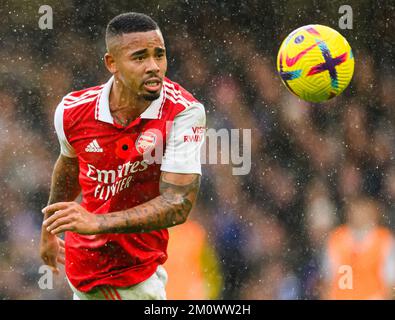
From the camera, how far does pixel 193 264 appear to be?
7.41 metres

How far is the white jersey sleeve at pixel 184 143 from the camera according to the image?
14.4ft

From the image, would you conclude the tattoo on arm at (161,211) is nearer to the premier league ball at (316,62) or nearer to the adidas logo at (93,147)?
the adidas logo at (93,147)

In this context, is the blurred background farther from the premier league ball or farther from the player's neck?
the player's neck

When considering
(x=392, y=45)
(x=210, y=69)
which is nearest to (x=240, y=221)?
(x=210, y=69)

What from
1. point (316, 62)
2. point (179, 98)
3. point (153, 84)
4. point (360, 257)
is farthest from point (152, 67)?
point (360, 257)

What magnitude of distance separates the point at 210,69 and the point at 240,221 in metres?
1.35

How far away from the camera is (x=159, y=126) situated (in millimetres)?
4457

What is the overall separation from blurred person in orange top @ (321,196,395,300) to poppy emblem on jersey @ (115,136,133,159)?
3.50 m

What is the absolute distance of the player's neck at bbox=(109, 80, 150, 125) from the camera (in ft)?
14.7

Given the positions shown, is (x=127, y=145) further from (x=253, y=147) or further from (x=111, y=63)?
(x=253, y=147)

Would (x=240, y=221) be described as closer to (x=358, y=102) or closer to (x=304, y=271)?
(x=304, y=271)

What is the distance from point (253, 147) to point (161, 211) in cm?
344

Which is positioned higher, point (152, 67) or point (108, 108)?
point (152, 67)
